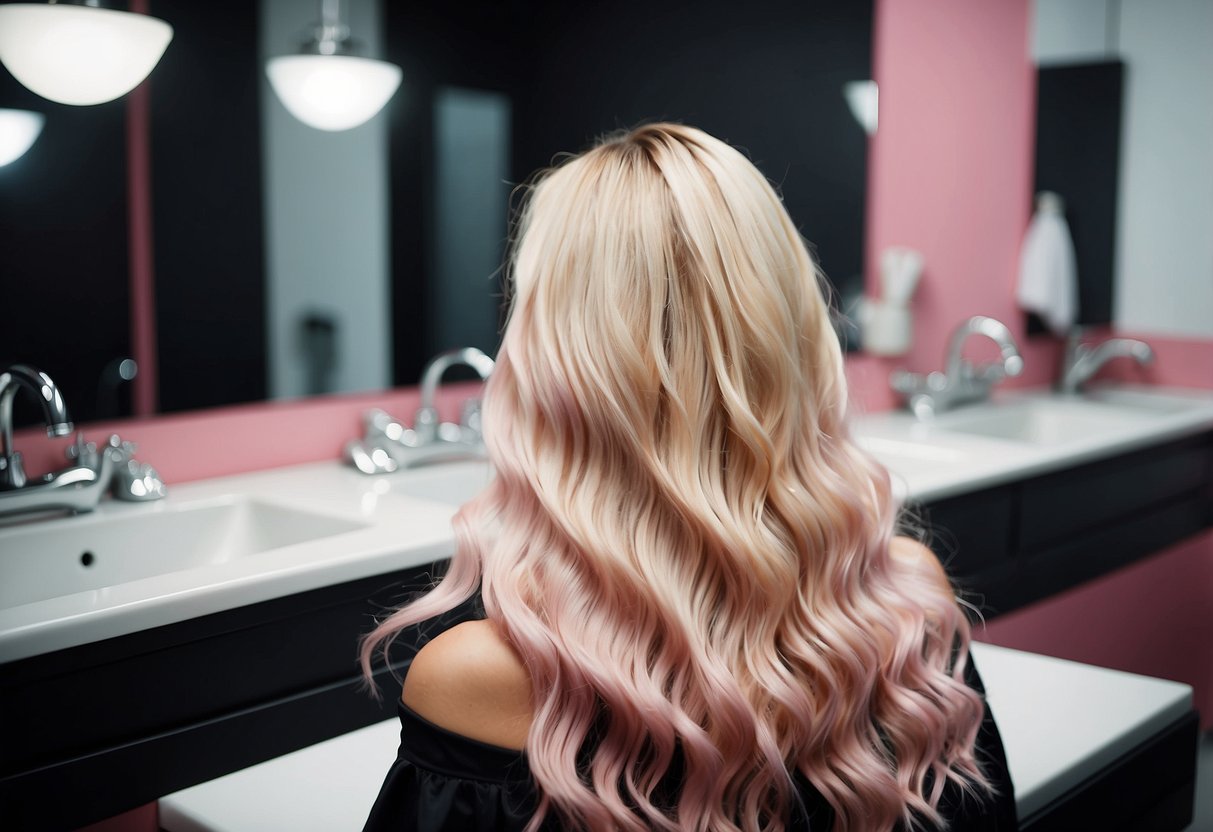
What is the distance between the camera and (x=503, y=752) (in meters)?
0.84

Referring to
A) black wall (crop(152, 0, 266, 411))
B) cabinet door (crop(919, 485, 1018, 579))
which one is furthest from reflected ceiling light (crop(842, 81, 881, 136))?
black wall (crop(152, 0, 266, 411))

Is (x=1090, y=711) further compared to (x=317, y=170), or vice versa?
(x=317, y=170)

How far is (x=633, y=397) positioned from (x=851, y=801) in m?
0.37

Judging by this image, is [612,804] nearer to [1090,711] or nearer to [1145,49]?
[1090,711]

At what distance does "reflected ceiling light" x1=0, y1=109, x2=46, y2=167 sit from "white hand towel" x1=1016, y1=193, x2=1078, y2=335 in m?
2.64

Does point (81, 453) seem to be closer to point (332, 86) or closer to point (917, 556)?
point (332, 86)

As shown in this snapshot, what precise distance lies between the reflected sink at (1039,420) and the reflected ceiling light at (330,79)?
161cm

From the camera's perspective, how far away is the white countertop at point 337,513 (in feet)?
4.10

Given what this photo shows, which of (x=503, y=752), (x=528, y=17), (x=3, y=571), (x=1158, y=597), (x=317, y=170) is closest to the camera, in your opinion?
(x=503, y=752)

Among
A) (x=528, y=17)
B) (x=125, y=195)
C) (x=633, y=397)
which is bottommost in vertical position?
(x=633, y=397)

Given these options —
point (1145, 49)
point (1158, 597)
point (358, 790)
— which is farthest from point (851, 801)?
point (1145, 49)

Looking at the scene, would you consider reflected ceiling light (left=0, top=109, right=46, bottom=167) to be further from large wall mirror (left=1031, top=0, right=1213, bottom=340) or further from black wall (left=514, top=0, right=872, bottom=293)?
large wall mirror (left=1031, top=0, right=1213, bottom=340)

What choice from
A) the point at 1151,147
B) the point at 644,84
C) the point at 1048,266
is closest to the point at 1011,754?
the point at 644,84

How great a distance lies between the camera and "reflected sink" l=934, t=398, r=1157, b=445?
2.93m
